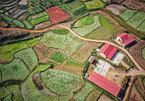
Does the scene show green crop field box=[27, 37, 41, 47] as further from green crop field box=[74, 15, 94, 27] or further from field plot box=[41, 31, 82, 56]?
green crop field box=[74, 15, 94, 27]

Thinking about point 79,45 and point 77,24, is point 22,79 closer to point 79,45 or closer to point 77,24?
point 79,45

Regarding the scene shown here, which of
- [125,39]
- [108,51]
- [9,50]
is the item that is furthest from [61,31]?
[125,39]

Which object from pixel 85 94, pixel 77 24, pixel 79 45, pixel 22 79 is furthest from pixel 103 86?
pixel 77 24

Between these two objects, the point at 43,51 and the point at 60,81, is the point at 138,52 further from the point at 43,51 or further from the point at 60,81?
the point at 43,51

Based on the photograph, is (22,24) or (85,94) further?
(22,24)

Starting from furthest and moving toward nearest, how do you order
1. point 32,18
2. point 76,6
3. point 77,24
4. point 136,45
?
point 76,6 → point 32,18 → point 77,24 → point 136,45

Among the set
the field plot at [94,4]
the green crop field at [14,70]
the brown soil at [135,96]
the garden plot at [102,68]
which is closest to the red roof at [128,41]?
the garden plot at [102,68]
